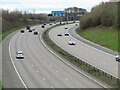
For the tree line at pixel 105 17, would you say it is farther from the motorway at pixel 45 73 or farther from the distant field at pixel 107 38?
the motorway at pixel 45 73

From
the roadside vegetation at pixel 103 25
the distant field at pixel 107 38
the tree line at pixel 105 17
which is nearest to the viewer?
the distant field at pixel 107 38

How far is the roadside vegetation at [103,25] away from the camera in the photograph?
9950cm

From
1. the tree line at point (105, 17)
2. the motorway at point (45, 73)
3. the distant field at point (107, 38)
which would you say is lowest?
the motorway at point (45, 73)

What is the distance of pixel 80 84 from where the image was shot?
38.9 metres

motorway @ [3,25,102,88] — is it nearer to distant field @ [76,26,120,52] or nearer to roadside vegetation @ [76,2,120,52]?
distant field @ [76,26,120,52]

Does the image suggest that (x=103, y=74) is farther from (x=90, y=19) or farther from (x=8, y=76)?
(x=90, y=19)

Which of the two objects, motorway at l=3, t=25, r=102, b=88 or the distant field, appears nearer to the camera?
motorway at l=3, t=25, r=102, b=88

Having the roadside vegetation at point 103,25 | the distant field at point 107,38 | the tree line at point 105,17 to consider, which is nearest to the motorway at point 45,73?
the distant field at point 107,38

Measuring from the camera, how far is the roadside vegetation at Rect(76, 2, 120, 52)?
99.5 meters

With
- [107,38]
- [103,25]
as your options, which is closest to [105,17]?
[103,25]

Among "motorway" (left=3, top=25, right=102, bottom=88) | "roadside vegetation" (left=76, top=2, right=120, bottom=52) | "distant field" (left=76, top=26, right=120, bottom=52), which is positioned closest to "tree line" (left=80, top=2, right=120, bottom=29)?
"roadside vegetation" (left=76, top=2, right=120, bottom=52)

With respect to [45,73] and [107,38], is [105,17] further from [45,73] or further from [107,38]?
[45,73]

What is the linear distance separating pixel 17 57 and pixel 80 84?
24.7 meters

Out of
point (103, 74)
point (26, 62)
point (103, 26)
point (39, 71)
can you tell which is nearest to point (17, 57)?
point (26, 62)
